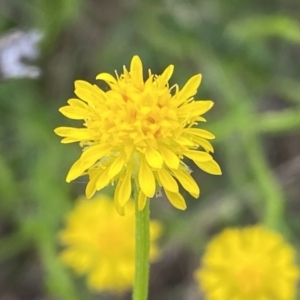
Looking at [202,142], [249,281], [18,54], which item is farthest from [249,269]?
[18,54]

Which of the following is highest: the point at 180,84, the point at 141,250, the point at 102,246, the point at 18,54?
the point at 180,84

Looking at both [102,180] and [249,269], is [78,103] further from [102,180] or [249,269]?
[249,269]

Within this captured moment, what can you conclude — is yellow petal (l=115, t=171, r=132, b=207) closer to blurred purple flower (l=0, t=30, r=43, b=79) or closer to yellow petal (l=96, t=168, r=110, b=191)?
yellow petal (l=96, t=168, r=110, b=191)

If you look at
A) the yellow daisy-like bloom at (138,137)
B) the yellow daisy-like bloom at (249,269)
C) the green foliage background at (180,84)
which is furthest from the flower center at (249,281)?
the yellow daisy-like bloom at (138,137)

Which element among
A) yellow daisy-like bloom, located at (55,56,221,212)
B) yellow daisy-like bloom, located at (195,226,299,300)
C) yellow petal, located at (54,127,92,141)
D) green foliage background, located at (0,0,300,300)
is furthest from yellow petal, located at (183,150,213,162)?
green foliage background, located at (0,0,300,300)

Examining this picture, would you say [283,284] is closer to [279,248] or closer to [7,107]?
[279,248]

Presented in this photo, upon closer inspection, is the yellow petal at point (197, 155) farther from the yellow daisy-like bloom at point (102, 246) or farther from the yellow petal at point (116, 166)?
the yellow daisy-like bloom at point (102, 246)

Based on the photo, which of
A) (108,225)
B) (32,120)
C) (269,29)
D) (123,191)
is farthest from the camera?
(32,120)

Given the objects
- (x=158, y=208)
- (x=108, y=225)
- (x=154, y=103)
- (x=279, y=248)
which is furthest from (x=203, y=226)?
(x=154, y=103)
